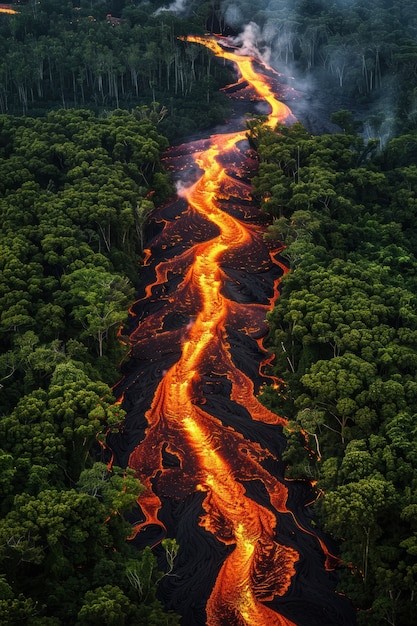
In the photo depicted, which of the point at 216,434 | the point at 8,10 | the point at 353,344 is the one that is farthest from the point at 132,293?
the point at 8,10

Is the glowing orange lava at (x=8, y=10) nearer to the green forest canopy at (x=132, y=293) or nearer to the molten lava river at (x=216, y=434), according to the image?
the green forest canopy at (x=132, y=293)

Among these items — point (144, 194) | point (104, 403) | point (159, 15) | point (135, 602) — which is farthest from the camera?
point (159, 15)

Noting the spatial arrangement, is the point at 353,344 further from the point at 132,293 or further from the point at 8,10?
the point at 8,10

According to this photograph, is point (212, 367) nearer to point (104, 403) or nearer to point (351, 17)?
point (104, 403)

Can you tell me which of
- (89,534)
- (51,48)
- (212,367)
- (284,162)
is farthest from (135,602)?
(51,48)

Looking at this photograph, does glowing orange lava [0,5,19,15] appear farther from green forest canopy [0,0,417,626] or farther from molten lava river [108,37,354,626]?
molten lava river [108,37,354,626]

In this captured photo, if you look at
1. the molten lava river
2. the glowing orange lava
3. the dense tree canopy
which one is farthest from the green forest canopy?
the glowing orange lava

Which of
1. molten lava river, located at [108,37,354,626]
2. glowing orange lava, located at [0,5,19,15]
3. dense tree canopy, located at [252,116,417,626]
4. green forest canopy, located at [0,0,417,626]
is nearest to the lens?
green forest canopy, located at [0,0,417,626]

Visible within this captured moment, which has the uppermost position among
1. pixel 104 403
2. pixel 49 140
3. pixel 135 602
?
pixel 49 140

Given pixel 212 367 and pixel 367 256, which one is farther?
pixel 367 256
